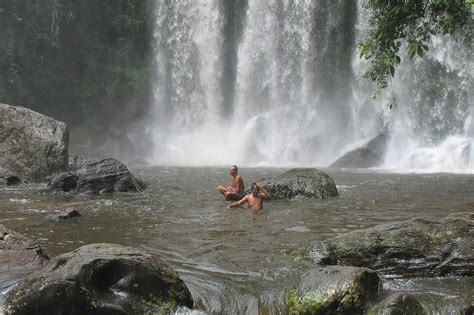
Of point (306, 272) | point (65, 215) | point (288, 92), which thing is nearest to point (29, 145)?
point (65, 215)

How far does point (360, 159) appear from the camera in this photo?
23.1 m

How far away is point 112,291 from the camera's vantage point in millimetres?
4457

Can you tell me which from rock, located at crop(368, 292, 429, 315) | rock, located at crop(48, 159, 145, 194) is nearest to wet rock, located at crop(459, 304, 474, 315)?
rock, located at crop(368, 292, 429, 315)

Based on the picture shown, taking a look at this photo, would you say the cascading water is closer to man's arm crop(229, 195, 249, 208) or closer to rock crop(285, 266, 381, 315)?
man's arm crop(229, 195, 249, 208)

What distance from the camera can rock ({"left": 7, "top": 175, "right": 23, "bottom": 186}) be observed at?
609 inches

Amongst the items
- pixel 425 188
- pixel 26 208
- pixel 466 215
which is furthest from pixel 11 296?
pixel 425 188

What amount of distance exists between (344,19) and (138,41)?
14.7m

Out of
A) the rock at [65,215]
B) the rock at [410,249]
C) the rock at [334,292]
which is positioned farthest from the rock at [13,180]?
the rock at [334,292]

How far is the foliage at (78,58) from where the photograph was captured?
29406 mm

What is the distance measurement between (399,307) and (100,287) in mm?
2712

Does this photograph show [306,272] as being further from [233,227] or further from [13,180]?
[13,180]

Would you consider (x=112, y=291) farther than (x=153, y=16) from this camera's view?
No

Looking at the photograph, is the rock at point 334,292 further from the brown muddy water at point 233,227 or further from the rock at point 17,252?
the rock at point 17,252

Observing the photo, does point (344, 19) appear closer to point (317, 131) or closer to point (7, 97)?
point (317, 131)
